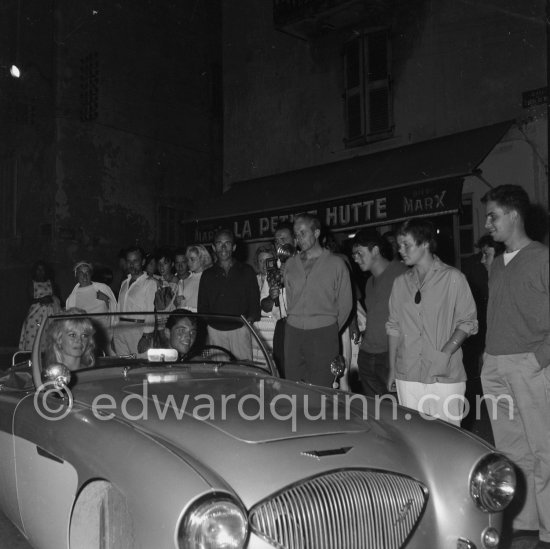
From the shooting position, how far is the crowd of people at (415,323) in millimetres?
3385

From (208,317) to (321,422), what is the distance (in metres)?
1.25

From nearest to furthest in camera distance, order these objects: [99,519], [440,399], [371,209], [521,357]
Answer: [99,519]
[521,357]
[440,399]
[371,209]

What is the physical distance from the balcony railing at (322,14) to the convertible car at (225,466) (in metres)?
8.88

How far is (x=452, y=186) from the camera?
29.3 feet

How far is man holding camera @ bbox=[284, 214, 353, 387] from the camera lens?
15.6ft

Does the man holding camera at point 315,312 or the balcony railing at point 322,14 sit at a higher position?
the balcony railing at point 322,14

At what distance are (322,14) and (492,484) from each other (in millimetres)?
9849

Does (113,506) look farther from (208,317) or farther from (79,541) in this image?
(208,317)

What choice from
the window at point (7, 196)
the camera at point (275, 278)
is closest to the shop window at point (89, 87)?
the window at point (7, 196)

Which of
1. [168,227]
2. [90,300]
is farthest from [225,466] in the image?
[168,227]

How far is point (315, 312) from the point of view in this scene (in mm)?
4793

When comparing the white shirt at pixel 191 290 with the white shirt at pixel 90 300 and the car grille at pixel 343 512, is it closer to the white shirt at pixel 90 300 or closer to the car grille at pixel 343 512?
the white shirt at pixel 90 300

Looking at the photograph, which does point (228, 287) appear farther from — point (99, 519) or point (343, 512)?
point (343, 512)

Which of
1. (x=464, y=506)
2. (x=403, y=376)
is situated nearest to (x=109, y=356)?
(x=403, y=376)
